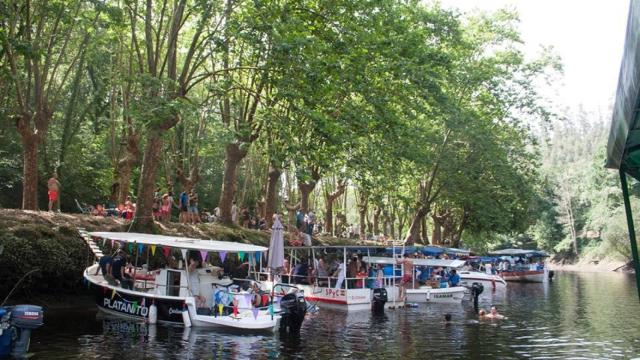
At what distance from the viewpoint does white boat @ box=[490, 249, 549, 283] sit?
60781 millimetres

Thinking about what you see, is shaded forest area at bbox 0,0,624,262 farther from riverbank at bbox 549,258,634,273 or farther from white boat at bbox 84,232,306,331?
riverbank at bbox 549,258,634,273

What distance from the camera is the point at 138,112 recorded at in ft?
73.6

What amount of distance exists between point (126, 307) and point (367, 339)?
8339 millimetres

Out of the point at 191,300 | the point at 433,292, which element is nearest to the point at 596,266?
the point at 433,292

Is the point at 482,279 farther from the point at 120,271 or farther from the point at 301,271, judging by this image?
the point at 120,271

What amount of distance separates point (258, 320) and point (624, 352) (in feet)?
38.2

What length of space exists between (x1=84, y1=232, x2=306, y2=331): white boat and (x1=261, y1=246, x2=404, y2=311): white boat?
5567 millimetres

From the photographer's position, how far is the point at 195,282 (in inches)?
874

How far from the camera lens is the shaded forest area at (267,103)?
79.5 feet

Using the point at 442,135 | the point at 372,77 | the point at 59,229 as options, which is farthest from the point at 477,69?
the point at 59,229

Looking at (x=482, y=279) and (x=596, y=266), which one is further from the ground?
(x=596, y=266)

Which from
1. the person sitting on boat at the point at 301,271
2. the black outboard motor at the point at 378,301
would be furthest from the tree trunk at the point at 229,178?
the black outboard motor at the point at 378,301

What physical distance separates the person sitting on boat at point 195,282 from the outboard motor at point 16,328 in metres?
→ 7.29

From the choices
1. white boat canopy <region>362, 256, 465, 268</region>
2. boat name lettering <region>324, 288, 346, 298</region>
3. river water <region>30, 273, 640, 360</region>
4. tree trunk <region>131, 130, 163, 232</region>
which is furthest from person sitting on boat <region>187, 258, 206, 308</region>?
white boat canopy <region>362, 256, 465, 268</region>
